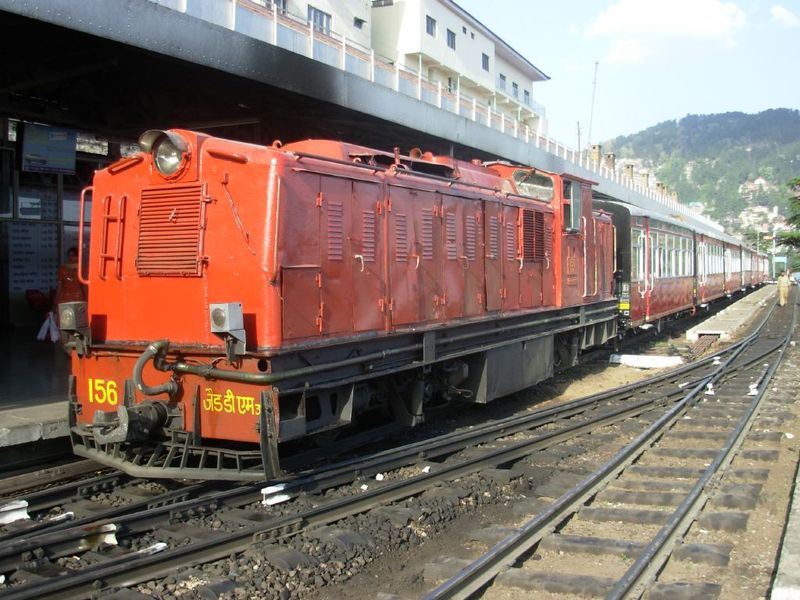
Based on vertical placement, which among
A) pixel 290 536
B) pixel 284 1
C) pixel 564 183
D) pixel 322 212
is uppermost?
pixel 284 1

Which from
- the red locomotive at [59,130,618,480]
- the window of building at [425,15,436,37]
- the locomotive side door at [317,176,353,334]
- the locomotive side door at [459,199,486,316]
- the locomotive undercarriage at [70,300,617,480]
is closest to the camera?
the locomotive undercarriage at [70,300,617,480]

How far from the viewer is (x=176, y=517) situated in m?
5.57

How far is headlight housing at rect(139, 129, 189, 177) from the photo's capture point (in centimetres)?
615

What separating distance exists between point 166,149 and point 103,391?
2.29 metres

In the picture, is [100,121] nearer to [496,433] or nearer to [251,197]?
[251,197]

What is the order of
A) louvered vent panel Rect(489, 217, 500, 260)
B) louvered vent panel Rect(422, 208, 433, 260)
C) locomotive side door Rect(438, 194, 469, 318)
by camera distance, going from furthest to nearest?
1. louvered vent panel Rect(489, 217, 500, 260)
2. locomotive side door Rect(438, 194, 469, 318)
3. louvered vent panel Rect(422, 208, 433, 260)

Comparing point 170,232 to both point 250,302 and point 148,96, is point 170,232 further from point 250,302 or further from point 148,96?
point 148,96

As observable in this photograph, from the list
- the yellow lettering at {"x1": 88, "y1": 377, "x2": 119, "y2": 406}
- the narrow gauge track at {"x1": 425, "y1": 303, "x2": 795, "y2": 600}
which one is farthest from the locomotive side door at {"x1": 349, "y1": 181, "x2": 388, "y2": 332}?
the narrow gauge track at {"x1": 425, "y1": 303, "x2": 795, "y2": 600}

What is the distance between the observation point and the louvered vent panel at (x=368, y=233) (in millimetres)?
6965

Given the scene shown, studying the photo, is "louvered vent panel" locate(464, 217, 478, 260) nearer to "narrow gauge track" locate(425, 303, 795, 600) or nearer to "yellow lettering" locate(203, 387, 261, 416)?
"narrow gauge track" locate(425, 303, 795, 600)

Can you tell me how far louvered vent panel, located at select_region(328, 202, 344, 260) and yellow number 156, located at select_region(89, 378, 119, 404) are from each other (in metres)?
2.30

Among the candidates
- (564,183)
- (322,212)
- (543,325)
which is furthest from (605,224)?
(322,212)

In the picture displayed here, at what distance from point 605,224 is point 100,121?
9.91 meters

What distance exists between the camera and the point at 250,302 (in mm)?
5852
